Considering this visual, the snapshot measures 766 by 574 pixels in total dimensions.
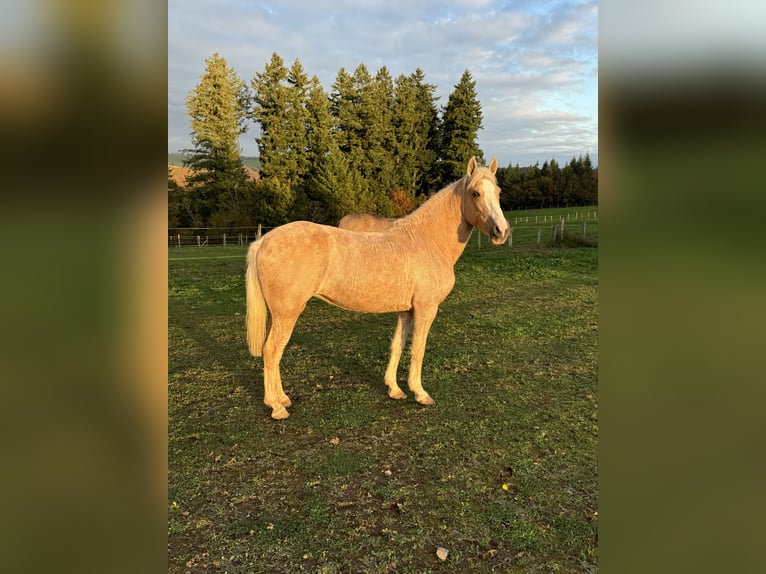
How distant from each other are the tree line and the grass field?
20.5 m

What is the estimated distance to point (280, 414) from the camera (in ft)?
12.7

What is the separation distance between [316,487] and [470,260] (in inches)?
505

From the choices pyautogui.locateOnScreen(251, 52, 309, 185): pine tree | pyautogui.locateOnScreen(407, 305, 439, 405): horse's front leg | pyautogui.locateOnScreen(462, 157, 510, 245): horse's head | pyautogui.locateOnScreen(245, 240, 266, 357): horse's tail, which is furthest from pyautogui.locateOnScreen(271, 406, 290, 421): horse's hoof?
pyautogui.locateOnScreen(251, 52, 309, 185): pine tree

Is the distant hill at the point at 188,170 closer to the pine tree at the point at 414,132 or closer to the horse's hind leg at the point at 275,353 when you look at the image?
the pine tree at the point at 414,132

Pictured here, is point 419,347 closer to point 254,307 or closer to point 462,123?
point 254,307

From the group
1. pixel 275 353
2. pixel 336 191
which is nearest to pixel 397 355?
pixel 275 353

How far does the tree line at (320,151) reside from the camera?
26.7 metres

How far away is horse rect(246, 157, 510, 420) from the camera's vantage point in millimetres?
3705

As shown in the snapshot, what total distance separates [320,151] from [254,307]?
26614 mm
